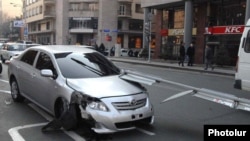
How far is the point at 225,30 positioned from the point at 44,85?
24603 millimetres

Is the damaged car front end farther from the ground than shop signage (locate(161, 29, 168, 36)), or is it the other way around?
shop signage (locate(161, 29, 168, 36))

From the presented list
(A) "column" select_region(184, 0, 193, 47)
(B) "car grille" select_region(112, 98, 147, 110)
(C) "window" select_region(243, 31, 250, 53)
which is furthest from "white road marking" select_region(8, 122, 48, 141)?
(A) "column" select_region(184, 0, 193, 47)

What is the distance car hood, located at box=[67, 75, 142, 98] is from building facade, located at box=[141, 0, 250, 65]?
20.9 meters

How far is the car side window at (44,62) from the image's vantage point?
24.5ft

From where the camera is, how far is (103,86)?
6.38m

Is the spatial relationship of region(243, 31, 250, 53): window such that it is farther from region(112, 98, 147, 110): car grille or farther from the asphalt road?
region(112, 98, 147, 110): car grille

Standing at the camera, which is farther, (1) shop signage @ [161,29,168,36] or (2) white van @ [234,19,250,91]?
(1) shop signage @ [161,29,168,36]

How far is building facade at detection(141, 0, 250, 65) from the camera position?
2858cm

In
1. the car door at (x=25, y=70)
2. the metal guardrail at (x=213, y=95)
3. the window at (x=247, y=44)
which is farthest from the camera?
the window at (x=247, y=44)

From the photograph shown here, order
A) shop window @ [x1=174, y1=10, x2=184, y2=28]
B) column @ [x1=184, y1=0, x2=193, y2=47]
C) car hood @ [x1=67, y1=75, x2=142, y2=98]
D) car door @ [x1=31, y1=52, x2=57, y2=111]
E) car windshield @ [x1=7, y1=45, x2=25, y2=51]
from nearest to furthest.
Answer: car hood @ [x1=67, y1=75, x2=142, y2=98], car door @ [x1=31, y1=52, x2=57, y2=111], car windshield @ [x1=7, y1=45, x2=25, y2=51], column @ [x1=184, y1=0, x2=193, y2=47], shop window @ [x1=174, y1=10, x2=184, y2=28]

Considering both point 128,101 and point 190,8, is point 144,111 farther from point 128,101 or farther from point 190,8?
point 190,8

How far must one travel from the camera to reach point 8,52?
24359 mm

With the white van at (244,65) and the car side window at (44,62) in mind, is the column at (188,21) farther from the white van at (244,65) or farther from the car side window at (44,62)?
the car side window at (44,62)

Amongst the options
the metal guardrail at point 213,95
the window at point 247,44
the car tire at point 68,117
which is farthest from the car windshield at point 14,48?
the car tire at point 68,117
